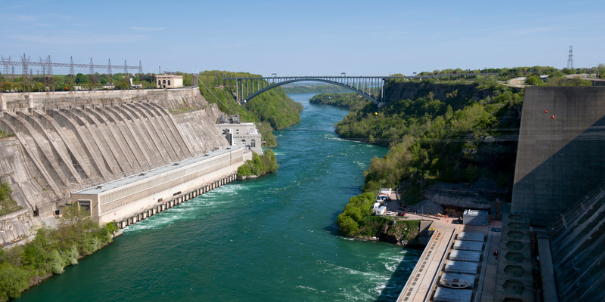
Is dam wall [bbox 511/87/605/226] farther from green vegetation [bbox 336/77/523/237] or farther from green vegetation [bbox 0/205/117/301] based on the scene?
green vegetation [bbox 0/205/117/301]

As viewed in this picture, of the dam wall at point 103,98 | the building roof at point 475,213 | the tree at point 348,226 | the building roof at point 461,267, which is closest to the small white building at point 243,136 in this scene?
the dam wall at point 103,98

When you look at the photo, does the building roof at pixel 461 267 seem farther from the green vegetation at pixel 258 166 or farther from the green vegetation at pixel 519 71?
the green vegetation at pixel 519 71

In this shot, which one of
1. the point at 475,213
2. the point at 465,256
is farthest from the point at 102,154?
the point at 465,256

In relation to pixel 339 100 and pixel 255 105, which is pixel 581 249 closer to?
pixel 255 105

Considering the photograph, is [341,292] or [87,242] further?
[87,242]

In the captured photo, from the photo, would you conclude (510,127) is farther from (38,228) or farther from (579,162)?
(38,228)

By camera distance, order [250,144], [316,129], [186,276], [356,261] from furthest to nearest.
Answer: [316,129], [250,144], [356,261], [186,276]

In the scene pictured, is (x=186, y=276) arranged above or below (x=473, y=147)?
below

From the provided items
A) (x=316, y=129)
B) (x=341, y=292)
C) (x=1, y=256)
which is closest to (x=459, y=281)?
(x=341, y=292)
